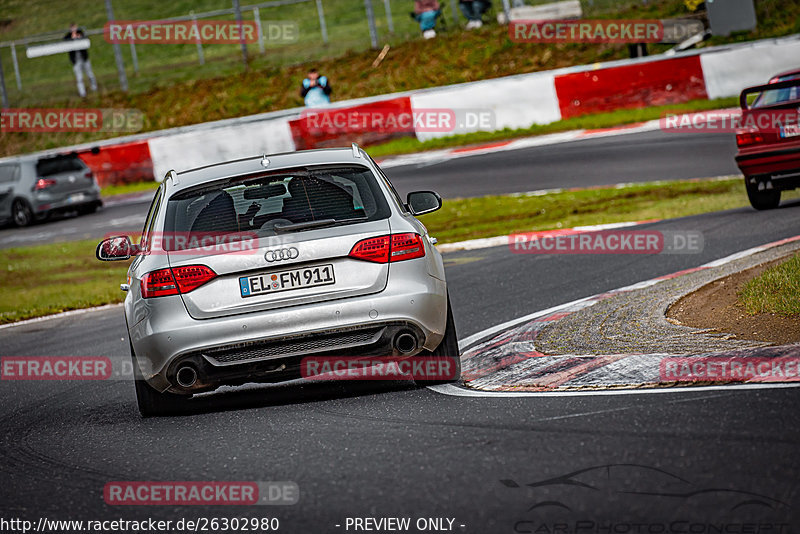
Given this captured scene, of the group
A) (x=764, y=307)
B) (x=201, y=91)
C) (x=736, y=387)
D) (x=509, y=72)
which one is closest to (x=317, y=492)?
(x=736, y=387)

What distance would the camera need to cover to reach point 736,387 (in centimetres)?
609

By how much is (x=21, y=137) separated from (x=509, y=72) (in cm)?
1486

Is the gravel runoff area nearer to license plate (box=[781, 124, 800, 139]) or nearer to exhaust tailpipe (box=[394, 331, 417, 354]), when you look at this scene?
exhaust tailpipe (box=[394, 331, 417, 354])

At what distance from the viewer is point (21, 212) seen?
25.8m

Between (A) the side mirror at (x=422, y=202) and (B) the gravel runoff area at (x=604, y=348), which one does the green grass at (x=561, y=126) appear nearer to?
(B) the gravel runoff area at (x=604, y=348)

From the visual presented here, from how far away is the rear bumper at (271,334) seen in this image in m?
6.74

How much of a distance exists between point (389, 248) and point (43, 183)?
20191mm

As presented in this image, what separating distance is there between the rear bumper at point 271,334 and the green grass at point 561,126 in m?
17.7

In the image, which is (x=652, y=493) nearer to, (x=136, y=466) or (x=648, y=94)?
(x=136, y=466)

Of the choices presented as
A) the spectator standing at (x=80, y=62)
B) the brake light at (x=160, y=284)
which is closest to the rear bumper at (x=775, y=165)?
the brake light at (x=160, y=284)

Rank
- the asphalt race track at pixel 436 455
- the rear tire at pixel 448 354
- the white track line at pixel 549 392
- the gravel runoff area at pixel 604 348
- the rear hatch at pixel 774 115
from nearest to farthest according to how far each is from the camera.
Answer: the asphalt race track at pixel 436 455, the white track line at pixel 549 392, the gravel runoff area at pixel 604 348, the rear tire at pixel 448 354, the rear hatch at pixel 774 115
